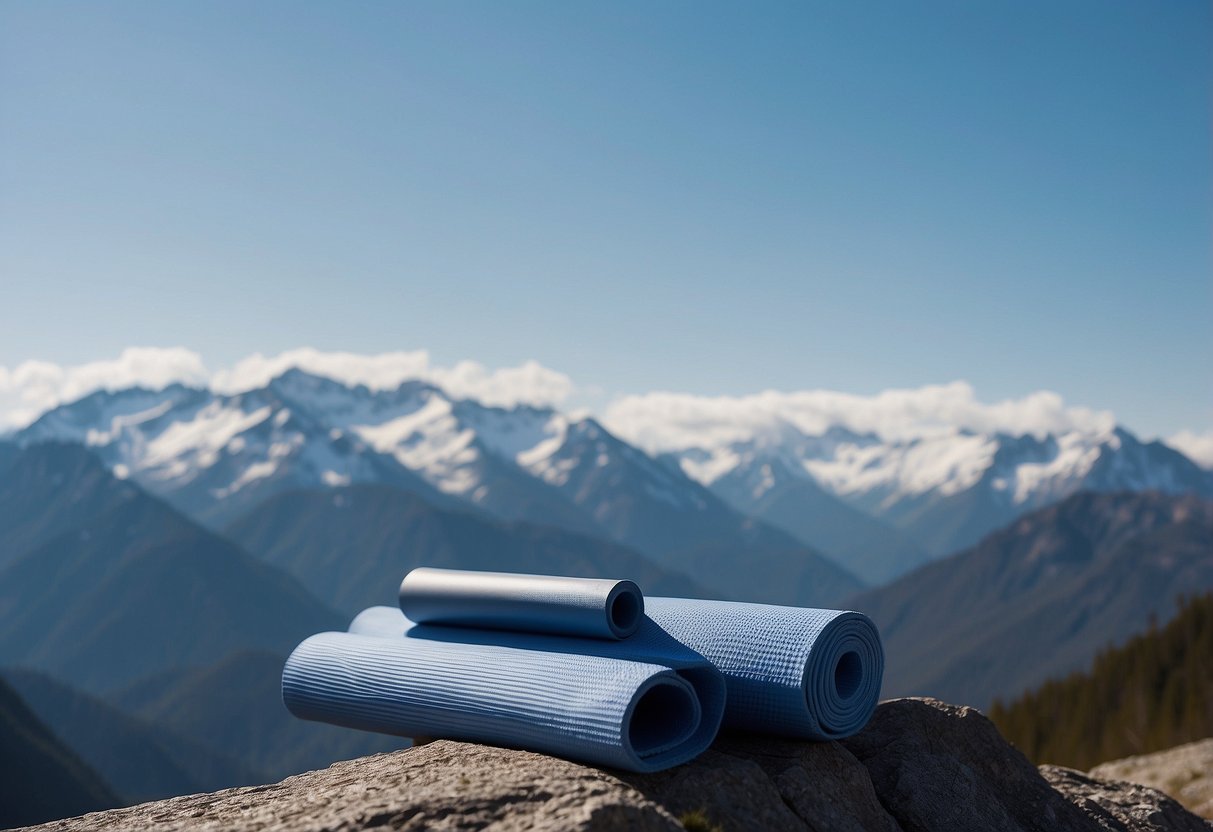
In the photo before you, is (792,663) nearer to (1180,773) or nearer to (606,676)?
(606,676)

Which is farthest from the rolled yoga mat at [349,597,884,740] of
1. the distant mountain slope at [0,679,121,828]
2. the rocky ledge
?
the distant mountain slope at [0,679,121,828]

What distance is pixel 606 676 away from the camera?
34.0 feet

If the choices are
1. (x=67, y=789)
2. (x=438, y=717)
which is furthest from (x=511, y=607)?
(x=67, y=789)

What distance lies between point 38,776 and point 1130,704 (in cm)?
16938

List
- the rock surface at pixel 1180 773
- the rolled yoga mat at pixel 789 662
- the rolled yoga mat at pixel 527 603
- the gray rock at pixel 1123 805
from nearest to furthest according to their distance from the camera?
1. the rolled yoga mat at pixel 789 662
2. the rolled yoga mat at pixel 527 603
3. the gray rock at pixel 1123 805
4. the rock surface at pixel 1180 773

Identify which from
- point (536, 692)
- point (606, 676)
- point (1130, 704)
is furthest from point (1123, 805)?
point (1130, 704)

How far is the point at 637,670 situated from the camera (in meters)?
10.3

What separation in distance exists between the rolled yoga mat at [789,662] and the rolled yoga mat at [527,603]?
0.45m

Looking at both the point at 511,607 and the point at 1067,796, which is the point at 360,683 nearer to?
the point at 511,607

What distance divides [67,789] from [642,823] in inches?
7781

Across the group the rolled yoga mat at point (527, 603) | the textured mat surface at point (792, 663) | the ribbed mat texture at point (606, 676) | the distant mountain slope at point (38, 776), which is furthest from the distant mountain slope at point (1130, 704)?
the distant mountain slope at point (38, 776)

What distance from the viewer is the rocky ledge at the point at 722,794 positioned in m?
9.02

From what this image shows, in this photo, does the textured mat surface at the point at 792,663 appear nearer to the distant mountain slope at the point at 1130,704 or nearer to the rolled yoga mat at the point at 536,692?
the rolled yoga mat at the point at 536,692

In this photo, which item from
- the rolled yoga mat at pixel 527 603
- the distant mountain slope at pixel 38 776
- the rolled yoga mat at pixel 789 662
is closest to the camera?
the rolled yoga mat at pixel 789 662
